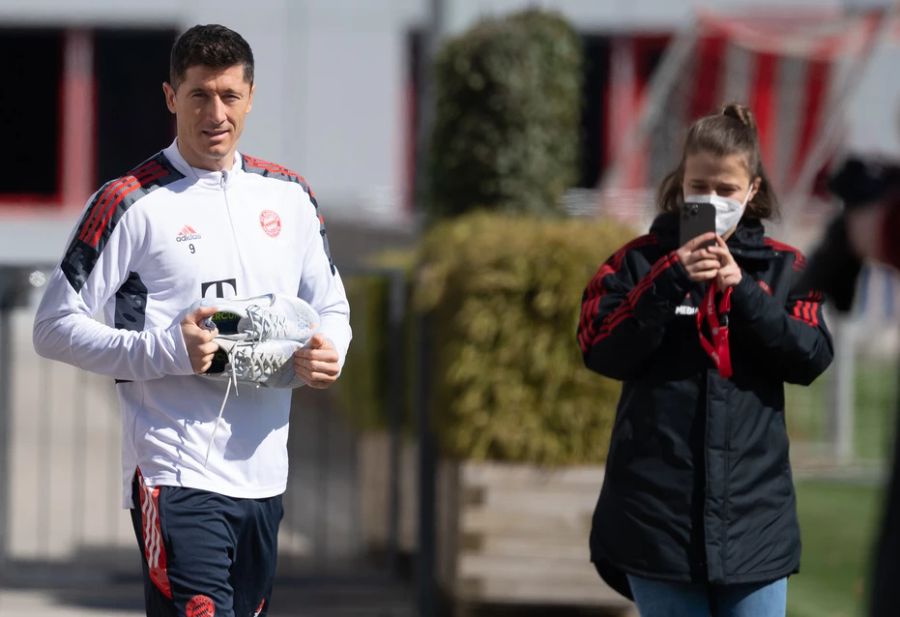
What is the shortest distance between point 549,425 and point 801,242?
9.06 meters

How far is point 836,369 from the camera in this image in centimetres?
1057

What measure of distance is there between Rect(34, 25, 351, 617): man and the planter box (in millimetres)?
2645

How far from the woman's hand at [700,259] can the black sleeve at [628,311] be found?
0.02 meters

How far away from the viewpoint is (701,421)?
354cm

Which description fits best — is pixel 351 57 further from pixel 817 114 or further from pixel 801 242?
pixel 801 242

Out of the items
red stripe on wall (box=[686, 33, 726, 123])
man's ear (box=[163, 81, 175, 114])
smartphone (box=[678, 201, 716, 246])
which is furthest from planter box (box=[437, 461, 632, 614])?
red stripe on wall (box=[686, 33, 726, 123])

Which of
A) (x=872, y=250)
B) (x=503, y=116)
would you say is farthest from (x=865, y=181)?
(x=503, y=116)

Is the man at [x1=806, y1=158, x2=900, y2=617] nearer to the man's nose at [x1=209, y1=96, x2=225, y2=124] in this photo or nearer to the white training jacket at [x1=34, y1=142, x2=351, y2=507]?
the white training jacket at [x1=34, y1=142, x2=351, y2=507]

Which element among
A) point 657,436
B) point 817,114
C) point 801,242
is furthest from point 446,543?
point 817,114

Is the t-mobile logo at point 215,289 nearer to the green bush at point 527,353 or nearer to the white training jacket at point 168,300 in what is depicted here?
the white training jacket at point 168,300

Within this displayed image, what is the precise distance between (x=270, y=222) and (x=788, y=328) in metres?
1.28

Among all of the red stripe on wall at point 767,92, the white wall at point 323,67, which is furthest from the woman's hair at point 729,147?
the white wall at point 323,67

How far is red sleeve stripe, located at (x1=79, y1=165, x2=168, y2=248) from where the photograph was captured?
3.53 m

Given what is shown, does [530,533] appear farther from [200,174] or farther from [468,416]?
[200,174]
